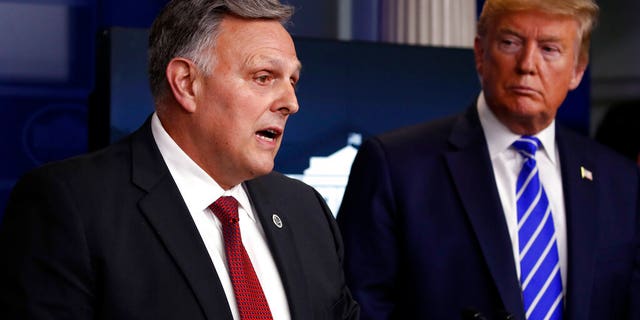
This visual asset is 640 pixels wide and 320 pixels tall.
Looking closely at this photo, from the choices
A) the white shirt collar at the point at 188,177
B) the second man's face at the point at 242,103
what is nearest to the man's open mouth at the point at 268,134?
the second man's face at the point at 242,103

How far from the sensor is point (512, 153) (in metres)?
2.51

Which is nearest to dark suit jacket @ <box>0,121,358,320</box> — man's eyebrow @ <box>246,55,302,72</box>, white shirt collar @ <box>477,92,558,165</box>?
man's eyebrow @ <box>246,55,302,72</box>

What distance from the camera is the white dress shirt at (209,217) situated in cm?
185

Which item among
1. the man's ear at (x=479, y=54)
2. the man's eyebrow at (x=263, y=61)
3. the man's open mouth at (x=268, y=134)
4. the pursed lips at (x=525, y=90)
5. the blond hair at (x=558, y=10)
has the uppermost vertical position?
the blond hair at (x=558, y=10)

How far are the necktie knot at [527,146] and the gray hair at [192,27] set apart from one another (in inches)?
Answer: 31.4

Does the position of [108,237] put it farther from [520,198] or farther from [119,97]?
[119,97]

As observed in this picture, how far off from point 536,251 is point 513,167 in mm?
227

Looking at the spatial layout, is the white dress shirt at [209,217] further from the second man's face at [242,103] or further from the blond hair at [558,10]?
the blond hair at [558,10]

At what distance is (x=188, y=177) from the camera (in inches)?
73.9

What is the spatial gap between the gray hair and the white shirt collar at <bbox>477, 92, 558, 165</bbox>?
773 millimetres

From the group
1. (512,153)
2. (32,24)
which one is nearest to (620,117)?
(512,153)

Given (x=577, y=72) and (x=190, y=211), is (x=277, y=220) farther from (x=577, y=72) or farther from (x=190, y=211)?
(x=577, y=72)

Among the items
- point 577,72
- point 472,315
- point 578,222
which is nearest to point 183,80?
point 472,315

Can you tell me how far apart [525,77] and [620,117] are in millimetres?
2497
